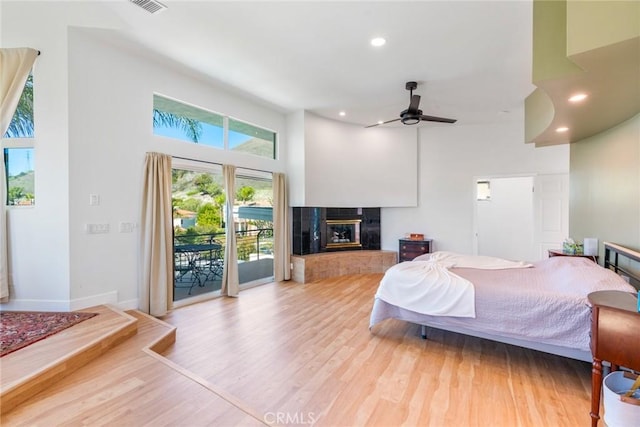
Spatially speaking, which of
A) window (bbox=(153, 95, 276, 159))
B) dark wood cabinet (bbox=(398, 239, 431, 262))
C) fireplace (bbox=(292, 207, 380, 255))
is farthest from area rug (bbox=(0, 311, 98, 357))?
dark wood cabinet (bbox=(398, 239, 431, 262))

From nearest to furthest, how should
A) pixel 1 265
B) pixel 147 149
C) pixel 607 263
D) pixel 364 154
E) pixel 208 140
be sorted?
pixel 1 265
pixel 607 263
pixel 147 149
pixel 208 140
pixel 364 154

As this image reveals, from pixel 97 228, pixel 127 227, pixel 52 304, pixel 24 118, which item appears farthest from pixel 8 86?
pixel 52 304

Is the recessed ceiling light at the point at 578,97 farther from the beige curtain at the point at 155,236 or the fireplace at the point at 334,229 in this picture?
the beige curtain at the point at 155,236

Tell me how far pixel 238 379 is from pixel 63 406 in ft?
3.71

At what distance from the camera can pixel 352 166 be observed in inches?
246

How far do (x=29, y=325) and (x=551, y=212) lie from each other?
786 centimetres

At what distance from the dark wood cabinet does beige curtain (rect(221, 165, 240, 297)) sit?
12.0ft

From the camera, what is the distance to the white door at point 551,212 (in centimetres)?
548

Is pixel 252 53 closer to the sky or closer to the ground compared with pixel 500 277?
closer to the sky

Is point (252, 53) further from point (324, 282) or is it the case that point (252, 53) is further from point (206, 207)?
point (324, 282)

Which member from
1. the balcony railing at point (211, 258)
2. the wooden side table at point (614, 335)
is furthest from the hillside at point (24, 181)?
the wooden side table at point (614, 335)

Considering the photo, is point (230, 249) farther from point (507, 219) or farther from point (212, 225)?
point (507, 219)

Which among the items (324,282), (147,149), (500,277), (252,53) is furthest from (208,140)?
(500,277)

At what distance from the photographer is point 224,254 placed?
15.5 ft
